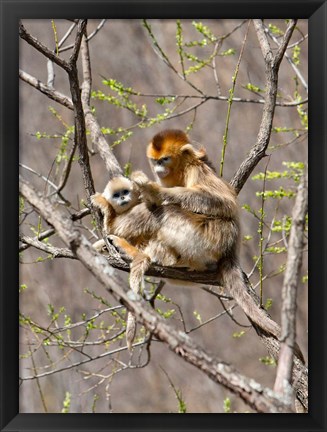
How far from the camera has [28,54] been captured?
5.30 meters

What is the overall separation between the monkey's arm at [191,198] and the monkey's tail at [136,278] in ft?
0.95

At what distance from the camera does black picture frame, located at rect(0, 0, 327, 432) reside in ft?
10.7

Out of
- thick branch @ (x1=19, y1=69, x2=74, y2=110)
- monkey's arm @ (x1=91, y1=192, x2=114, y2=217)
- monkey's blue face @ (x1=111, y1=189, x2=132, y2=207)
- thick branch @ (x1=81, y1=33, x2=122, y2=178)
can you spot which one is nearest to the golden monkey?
monkey's blue face @ (x1=111, y1=189, x2=132, y2=207)

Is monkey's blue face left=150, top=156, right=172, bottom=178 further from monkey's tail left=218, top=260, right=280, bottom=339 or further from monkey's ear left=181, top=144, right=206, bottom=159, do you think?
monkey's tail left=218, top=260, right=280, bottom=339

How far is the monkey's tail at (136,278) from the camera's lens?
342 cm

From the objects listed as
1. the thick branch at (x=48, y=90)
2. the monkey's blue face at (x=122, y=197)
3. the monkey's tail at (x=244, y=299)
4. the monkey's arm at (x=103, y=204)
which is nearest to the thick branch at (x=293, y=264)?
the monkey's tail at (x=244, y=299)

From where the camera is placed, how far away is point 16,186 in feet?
10.7

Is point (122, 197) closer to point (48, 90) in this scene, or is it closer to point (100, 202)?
point (100, 202)

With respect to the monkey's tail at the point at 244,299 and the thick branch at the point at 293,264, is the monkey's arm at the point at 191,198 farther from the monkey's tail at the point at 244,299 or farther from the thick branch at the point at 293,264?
the thick branch at the point at 293,264

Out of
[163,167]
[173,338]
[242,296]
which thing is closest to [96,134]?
[163,167]

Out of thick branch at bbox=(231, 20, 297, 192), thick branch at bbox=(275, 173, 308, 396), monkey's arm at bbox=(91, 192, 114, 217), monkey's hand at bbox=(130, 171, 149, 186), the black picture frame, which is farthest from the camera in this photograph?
thick branch at bbox=(231, 20, 297, 192)

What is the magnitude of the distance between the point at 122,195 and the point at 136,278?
48 cm
